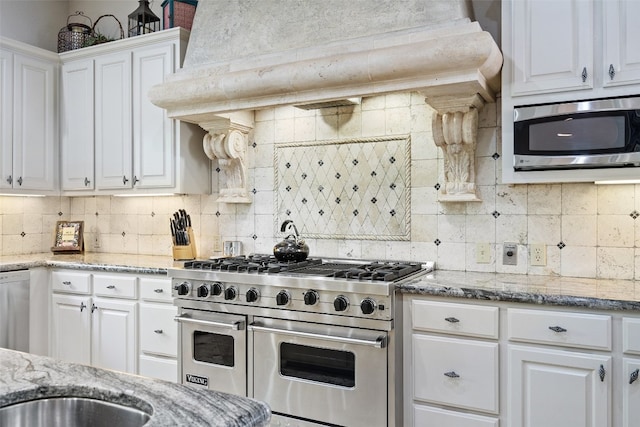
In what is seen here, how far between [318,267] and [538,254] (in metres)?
1.22

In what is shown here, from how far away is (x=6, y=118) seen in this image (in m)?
3.81

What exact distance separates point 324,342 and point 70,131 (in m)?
2.84

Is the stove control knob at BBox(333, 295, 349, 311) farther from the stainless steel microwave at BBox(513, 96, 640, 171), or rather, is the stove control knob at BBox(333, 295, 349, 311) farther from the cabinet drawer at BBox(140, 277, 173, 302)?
the cabinet drawer at BBox(140, 277, 173, 302)

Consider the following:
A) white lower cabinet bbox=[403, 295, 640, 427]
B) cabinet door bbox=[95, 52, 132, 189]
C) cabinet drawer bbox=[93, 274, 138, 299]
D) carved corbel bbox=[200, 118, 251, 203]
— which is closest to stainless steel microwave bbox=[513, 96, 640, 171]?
white lower cabinet bbox=[403, 295, 640, 427]

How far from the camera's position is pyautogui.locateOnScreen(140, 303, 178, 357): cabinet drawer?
10.5 feet

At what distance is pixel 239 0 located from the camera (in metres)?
3.18

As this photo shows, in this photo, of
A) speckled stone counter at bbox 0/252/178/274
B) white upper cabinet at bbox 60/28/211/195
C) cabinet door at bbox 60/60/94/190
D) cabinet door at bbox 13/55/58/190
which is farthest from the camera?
cabinet door at bbox 60/60/94/190

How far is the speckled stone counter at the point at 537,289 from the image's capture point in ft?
6.94

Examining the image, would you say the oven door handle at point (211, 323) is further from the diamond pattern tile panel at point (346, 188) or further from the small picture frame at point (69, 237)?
the small picture frame at point (69, 237)

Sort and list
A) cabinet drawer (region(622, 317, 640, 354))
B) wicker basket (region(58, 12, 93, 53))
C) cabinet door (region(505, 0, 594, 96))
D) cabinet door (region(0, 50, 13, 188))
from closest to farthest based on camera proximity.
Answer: cabinet drawer (region(622, 317, 640, 354))
cabinet door (region(505, 0, 594, 96))
cabinet door (region(0, 50, 13, 188))
wicker basket (region(58, 12, 93, 53))

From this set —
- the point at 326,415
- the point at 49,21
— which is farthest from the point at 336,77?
the point at 49,21

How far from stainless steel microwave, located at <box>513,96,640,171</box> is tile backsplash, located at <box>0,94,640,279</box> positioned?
0.37 m

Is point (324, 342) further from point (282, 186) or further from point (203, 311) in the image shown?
point (282, 186)

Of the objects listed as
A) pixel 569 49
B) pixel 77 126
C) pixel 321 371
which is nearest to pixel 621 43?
pixel 569 49
